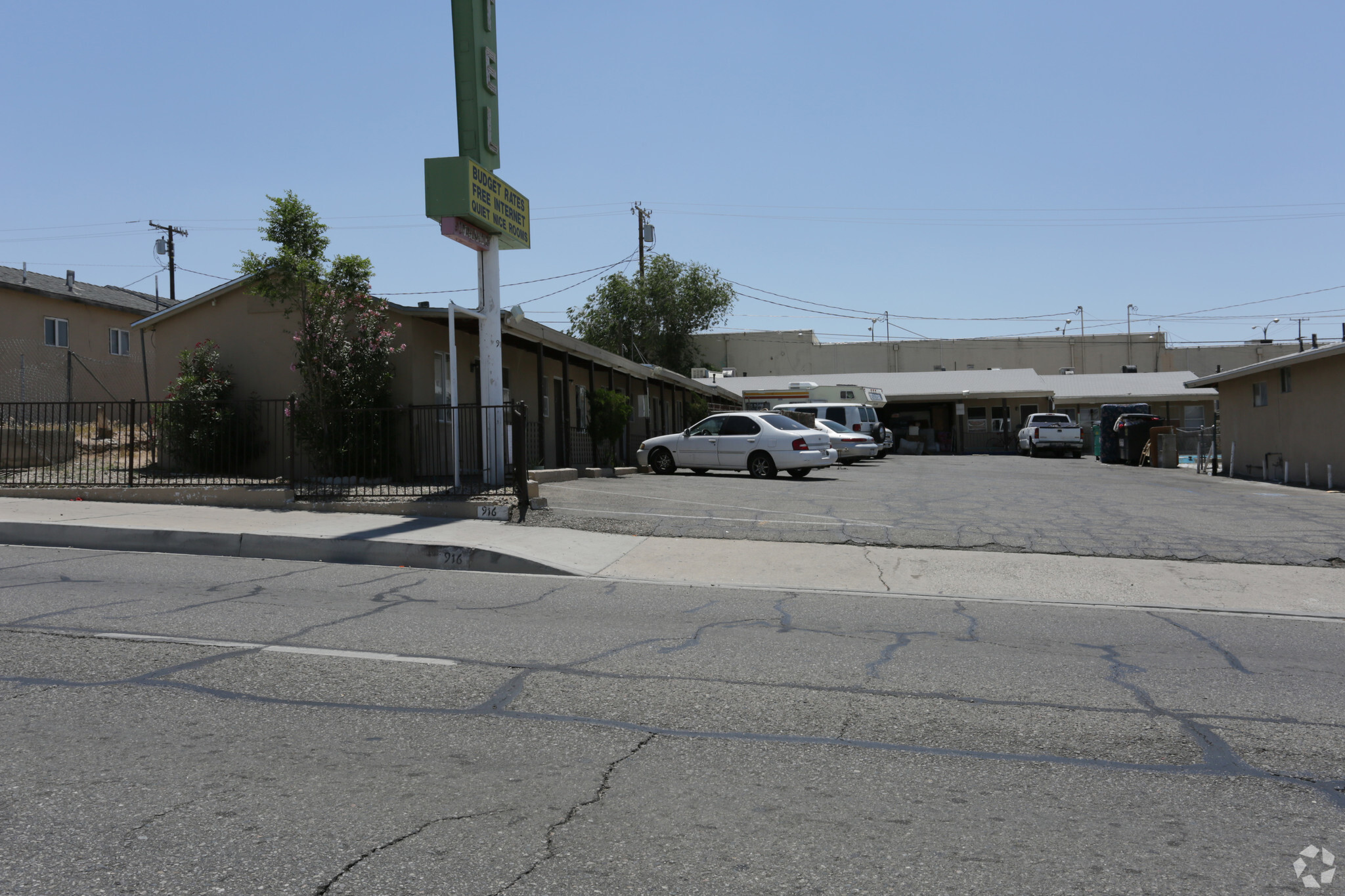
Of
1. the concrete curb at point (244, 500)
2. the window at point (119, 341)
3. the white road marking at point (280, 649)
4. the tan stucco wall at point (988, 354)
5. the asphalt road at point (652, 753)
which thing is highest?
the tan stucco wall at point (988, 354)

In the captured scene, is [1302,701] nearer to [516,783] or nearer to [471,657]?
[516,783]

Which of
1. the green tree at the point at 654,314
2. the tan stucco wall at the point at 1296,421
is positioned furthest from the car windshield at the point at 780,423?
the green tree at the point at 654,314

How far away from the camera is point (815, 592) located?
9.12 metres

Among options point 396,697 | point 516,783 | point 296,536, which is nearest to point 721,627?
point 396,697

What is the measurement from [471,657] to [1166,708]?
4.06 m

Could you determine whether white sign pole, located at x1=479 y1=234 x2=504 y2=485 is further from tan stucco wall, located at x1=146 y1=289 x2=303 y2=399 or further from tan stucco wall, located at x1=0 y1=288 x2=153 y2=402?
tan stucco wall, located at x1=0 y1=288 x2=153 y2=402

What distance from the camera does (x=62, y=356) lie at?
85.7 feet

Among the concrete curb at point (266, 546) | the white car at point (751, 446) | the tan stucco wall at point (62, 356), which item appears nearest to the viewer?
the concrete curb at point (266, 546)

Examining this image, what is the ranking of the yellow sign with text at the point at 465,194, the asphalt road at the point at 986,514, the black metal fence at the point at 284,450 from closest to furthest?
the asphalt road at the point at 986,514 < the yellow sign with text at the point at 465,194 < the black metal fence at the point at 284,450

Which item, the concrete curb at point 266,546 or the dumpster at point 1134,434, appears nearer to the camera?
the concrete curb at point 266,546

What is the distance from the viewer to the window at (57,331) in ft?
88.6

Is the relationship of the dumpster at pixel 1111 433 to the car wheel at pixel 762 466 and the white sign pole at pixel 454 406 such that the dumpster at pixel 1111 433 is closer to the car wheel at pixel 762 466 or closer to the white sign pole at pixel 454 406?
the car wheel at pixel 762 466

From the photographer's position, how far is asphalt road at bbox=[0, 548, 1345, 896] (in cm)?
330

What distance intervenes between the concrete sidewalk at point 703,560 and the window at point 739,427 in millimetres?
9208
